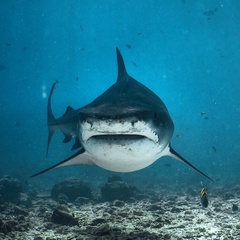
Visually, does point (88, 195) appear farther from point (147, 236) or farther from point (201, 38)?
point (201, 38)

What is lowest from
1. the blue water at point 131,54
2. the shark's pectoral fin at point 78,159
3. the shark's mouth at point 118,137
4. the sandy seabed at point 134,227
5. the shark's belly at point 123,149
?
the sandy seabed at point 134,227

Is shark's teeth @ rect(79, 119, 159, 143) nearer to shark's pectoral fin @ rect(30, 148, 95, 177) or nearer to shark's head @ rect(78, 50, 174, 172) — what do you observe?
shark's head @ rect(78, 50, 174, 172)

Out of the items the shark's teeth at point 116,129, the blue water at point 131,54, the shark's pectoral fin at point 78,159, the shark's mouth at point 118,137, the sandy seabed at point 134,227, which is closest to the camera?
the shark's teeth at point 116,129

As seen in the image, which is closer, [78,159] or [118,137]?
[118,137]

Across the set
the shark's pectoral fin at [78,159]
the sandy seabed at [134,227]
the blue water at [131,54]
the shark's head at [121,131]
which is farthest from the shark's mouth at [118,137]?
the blue water at [131,54]

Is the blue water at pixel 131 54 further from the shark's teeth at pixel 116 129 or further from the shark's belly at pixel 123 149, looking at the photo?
the shark's teeth at pixel 116 129

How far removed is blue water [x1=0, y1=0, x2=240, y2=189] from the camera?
1179 inches

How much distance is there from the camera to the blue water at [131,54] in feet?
98.2

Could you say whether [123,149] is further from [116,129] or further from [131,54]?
[131,54]

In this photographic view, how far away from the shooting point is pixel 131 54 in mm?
41094

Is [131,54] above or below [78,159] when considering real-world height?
above

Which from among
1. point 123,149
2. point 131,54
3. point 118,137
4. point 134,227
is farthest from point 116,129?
point 131,54

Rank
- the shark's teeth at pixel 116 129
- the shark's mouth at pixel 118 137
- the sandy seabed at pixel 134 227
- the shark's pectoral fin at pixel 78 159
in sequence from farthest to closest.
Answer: the shark's pectoral fin at pixel 78 159, the sandy seabed at pixel 134 227, the shark's mouth at pixel 118 137, the shark's teeth at pixel 116 129

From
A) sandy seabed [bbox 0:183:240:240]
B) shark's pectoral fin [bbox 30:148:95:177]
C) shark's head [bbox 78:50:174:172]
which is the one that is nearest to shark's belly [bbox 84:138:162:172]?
shark's head [bbox 78:50:174:172]
